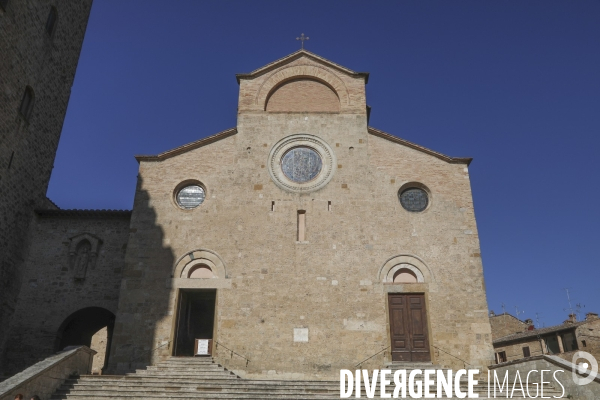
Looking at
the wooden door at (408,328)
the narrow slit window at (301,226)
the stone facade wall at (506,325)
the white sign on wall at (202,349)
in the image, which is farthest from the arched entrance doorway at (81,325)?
the stone facade wall at (506,325)

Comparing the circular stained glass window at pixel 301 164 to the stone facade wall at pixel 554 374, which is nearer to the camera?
the stone facade wall at pixel 554 374

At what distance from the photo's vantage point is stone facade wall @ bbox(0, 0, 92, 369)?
16188mm

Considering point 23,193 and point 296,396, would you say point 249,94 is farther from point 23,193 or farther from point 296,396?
point 296,396

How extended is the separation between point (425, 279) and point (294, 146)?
6.49 m

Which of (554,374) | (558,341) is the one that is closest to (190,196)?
(554,374)

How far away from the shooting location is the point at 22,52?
16.9 metres

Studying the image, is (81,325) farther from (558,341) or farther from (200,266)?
(558,341)

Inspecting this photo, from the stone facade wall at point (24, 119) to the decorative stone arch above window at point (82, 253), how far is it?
1.70 metres

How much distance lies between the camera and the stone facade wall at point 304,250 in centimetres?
1497

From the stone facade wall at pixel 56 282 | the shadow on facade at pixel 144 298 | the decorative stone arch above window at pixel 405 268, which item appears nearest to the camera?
the shadow on facade at pixel 144 298

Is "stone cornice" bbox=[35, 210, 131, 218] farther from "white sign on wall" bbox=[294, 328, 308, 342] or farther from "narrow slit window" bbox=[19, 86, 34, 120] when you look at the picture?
"white sign on wall" bbox=[294, 328, 308, 342]

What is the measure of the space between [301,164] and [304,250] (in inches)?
128

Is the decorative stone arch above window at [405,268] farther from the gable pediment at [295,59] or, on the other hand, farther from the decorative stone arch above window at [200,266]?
the gable pediment at [295,59]

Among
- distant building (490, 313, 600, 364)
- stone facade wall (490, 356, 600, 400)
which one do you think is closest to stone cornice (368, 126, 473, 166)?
stone facade wall (490, 356, 600, 400)
